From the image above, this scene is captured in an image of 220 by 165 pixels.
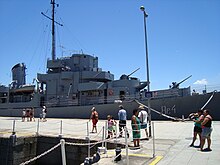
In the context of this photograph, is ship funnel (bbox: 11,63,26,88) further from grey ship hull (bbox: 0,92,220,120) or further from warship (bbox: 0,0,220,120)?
grey ship hull (bbox: 0,92,220,120)

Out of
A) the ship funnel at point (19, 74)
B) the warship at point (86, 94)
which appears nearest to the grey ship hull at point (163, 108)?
the warship at point (86, 94)

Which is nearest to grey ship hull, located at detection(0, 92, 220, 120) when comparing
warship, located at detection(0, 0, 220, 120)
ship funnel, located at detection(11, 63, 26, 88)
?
warship, located at detection(0, 0, 220, 120)

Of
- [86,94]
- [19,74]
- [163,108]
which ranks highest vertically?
[19,74]

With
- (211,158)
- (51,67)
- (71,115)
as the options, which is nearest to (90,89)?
(71,115)

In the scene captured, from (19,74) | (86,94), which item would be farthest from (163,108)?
(19,74)

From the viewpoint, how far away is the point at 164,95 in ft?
68.3

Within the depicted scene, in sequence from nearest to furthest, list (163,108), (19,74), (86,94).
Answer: (163,108), (86,94), (19,74)

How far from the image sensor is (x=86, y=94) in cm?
2525

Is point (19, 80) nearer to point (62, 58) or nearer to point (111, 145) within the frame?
point (62, 58)

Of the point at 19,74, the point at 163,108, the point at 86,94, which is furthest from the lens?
the point at 19,74

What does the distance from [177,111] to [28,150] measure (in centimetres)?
1301

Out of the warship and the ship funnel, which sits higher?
the ship funnel

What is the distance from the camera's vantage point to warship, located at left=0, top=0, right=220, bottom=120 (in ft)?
62.8

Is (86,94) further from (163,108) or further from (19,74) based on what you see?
(19,74)
